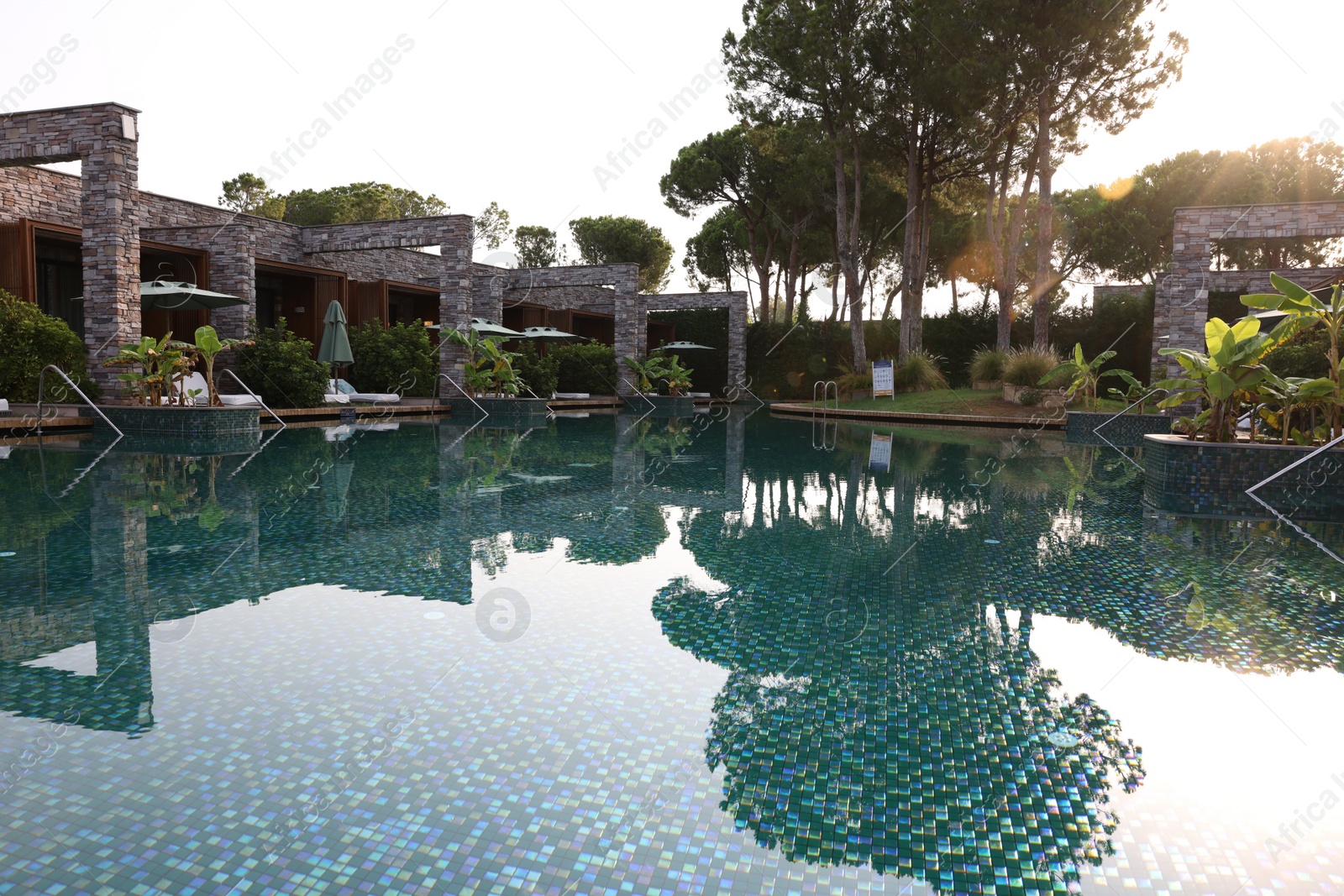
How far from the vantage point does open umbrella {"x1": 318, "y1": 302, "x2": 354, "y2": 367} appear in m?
15.4

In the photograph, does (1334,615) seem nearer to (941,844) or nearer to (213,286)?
(941,844)

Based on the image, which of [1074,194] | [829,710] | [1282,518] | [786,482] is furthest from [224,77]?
[1074,194]

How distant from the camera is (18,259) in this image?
1321 cm

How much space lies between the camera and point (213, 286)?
16047 mm

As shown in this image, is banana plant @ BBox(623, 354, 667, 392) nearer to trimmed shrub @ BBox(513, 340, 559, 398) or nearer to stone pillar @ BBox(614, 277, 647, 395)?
stone pillar @ BBox(614, 277, 647, 395)

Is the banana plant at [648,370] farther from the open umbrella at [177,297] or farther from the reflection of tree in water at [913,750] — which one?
the reflection of tree in water at [913,750]

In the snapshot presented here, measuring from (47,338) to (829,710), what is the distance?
12.7 m

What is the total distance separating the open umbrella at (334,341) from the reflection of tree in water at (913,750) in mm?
13850

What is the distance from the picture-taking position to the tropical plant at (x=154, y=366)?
1043 centimetres

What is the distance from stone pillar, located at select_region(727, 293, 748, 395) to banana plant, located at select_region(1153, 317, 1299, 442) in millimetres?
20473

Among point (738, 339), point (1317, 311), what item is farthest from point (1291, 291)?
point (738, 339)

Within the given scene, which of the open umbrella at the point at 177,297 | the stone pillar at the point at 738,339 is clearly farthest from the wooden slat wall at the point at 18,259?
the stone pillar at the point at 738,339

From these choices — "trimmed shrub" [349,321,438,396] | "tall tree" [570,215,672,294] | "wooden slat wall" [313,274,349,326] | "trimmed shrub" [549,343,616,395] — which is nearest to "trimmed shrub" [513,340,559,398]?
"trimmed shrub" [349,321,438,396]

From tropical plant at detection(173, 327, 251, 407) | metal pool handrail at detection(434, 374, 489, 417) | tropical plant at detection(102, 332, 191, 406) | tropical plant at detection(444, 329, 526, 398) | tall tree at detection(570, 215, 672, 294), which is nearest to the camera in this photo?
tropical plant at detection(173, 327, 251, 407)
